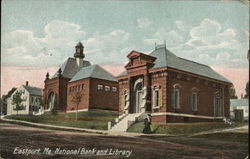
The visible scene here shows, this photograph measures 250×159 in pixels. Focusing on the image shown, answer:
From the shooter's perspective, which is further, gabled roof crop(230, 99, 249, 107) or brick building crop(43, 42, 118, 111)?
gabled roof crop(230, 99, 249, 107)

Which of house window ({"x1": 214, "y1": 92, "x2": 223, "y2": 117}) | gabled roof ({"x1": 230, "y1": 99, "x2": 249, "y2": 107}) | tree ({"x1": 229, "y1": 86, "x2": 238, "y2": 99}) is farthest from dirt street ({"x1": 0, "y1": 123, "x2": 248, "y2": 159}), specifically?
tree ({"x1": 229, "y1": 86, "x2": 238, "y2": 99})

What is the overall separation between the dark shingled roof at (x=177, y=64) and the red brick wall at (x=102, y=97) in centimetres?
56

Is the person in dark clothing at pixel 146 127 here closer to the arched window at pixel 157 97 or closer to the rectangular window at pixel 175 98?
→ the arched window at pixel 157 97

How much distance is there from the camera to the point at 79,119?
10219 mm

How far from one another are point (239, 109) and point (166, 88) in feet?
7.52

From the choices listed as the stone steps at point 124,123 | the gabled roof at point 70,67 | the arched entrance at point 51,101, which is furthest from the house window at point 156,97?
the arched entrance at point 51,101

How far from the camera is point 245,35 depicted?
10906mm

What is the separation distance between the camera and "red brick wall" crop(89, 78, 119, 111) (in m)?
10.3

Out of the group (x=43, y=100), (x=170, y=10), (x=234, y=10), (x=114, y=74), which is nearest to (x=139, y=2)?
Answer: (x=170, y=10)

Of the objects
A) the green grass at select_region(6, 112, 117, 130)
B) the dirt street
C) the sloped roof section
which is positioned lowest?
the dirt street

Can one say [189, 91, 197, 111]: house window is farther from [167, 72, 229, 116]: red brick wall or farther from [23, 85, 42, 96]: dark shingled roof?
[23, 85, 42, 96]: dark shingled roof

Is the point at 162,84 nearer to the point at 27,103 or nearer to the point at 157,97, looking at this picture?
the point at 157,97

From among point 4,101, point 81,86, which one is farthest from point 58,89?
point 4,101

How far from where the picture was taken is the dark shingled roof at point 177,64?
33.6 ft
